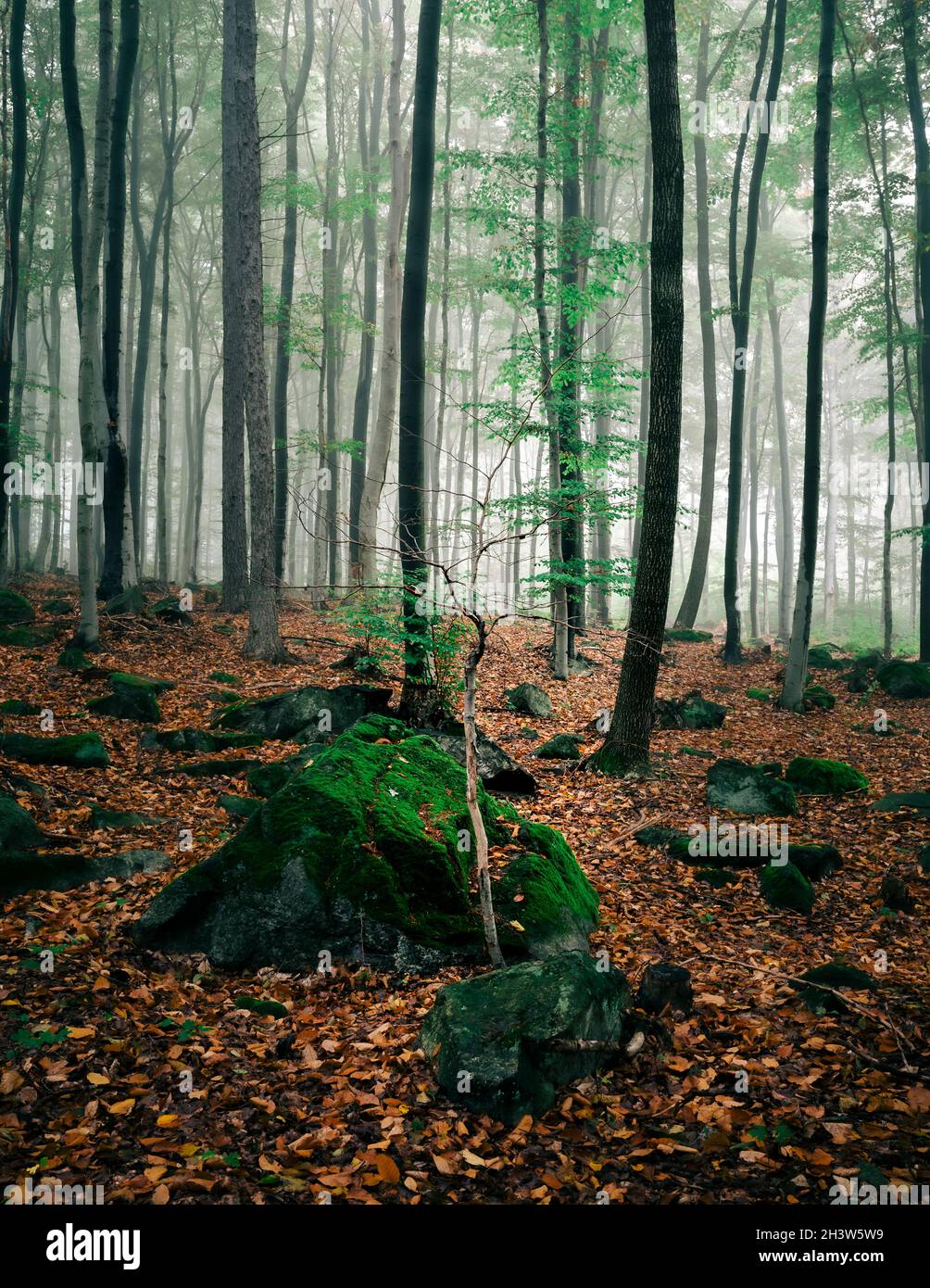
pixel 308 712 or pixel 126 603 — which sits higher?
pixel 126 603

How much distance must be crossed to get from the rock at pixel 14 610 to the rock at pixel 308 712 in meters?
Result: 5.50

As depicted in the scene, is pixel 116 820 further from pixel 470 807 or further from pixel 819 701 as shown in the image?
pixel 819 701

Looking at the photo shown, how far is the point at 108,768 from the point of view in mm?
7363

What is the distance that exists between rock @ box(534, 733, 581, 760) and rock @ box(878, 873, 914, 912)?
3.69 metres

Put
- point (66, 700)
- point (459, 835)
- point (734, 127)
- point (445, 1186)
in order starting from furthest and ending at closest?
point (734, 127), point (66, 700), point (459, 835), point (445, 1186)

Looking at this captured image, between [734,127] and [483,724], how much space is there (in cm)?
1736

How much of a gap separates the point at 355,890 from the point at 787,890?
3.46m

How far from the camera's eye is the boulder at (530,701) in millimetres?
10930

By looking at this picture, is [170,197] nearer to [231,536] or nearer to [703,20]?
[231,536]

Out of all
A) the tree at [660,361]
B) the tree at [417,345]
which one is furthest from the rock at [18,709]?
Result: the tree at [660,361]

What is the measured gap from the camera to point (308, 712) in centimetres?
883

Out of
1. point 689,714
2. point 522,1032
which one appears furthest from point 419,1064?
point 689,714

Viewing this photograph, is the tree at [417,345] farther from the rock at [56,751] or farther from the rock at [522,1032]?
the rock at [522,1032]

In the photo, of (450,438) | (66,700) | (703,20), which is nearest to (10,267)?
(66,700)
